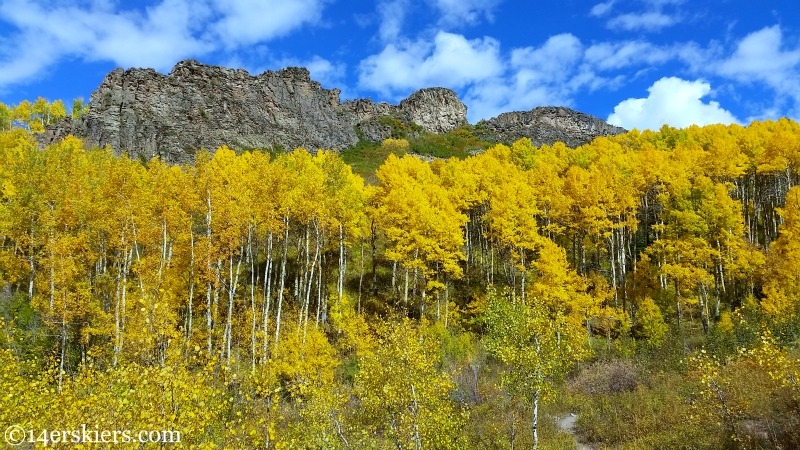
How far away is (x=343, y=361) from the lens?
2916cm

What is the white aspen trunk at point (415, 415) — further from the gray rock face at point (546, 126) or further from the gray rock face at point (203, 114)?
the gray rock face at point (546, 126)

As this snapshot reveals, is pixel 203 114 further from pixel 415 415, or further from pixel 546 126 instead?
pixel 546 126

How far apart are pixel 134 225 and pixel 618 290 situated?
1432 inches

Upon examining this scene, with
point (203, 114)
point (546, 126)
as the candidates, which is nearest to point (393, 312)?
point (203, 114)

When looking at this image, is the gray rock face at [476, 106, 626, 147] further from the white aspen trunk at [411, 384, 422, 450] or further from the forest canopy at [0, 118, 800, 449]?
the white aspen trunk at [411, 384, 422, 450]

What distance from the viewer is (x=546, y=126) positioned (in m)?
136

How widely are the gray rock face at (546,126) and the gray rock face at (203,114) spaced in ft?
154

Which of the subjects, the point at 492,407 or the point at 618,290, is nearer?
the point at 492,407

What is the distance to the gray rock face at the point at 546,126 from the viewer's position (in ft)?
428

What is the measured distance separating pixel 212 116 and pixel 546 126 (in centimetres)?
9676

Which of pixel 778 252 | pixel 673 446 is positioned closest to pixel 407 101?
pixel 778 252

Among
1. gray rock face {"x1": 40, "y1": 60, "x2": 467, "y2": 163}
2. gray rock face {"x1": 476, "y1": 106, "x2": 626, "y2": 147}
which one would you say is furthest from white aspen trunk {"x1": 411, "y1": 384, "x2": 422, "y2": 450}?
gray rock face {"x1": 476, "y1": 106, "x2": 626, "y2": 147}

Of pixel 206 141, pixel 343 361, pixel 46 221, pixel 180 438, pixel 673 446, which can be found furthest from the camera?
pixel 206 141

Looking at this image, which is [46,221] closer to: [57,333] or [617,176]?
[57,333]
